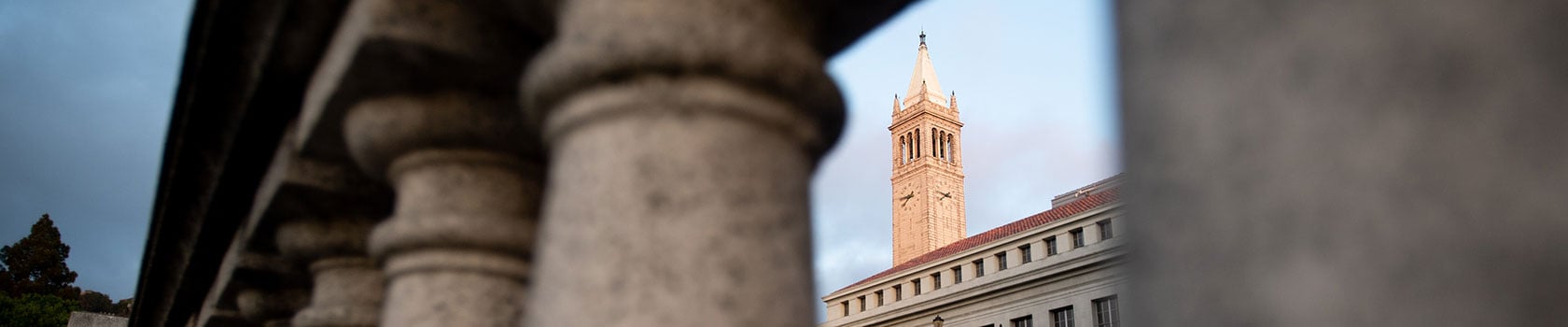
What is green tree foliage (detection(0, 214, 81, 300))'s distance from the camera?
6400 centimetres

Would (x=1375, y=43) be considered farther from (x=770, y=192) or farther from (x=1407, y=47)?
(x=770, y=192)

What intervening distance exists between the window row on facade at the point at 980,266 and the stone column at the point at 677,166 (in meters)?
37.0

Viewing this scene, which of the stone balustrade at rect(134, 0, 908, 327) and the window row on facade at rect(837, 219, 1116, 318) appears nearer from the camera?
the stone balustrade at rect(134, 0, 908, 327)

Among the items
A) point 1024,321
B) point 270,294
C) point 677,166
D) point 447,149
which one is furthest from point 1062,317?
point 677,166

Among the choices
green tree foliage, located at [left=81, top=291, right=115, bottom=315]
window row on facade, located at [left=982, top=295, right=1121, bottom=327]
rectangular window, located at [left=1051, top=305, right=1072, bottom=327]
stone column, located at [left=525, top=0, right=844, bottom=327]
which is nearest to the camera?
stone column, located at [left=525, top=0, right=844, bottom=327]

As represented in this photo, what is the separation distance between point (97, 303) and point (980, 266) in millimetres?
66210

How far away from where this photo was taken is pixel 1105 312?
3847cm

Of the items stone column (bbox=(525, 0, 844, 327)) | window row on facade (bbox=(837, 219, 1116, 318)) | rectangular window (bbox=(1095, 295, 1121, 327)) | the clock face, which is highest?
the clock face

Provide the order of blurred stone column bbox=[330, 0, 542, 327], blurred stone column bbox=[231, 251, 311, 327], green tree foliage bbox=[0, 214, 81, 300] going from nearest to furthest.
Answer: blurred stone column bbox=[330, 0, 542, 327] < blurred stone column bbox=[231, 251, 311, 327] < green tree foliage bbox=[0, 214, 81, 300]

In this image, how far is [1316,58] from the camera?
2.48 feet

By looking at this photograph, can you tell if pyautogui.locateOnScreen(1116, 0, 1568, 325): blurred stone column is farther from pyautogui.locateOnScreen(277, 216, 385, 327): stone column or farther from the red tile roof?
the red tile roof

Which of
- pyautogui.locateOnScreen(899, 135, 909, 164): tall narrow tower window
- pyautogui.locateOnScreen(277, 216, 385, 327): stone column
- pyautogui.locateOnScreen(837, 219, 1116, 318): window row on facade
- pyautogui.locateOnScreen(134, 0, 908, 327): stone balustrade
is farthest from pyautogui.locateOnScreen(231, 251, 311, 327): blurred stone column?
pyautogui.locateOnScreen(899, 135, 909, 164): tall narrow tower window

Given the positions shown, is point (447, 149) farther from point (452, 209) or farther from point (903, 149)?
point (903, 149)

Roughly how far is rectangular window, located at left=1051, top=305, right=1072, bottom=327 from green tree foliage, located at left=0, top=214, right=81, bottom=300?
59095mm
